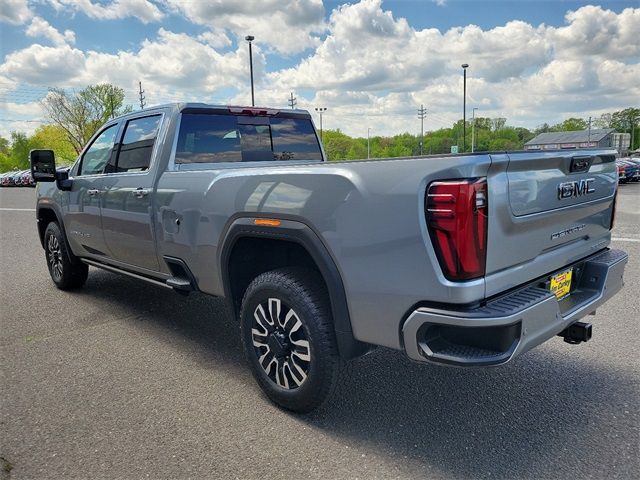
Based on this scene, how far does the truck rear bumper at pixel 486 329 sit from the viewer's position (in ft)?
7.26

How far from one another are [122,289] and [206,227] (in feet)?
10.7

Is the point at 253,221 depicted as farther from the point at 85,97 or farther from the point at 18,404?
the point at 85,97

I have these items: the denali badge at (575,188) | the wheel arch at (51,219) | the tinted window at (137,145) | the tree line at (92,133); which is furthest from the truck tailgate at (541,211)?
the tree line at (92,133)

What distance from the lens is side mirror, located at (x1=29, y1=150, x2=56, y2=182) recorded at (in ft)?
16.6

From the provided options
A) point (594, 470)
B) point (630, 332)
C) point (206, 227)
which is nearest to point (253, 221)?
point (206, 227)

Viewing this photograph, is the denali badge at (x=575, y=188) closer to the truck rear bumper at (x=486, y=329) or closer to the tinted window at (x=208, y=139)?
the truck rear bumper at (x=486, y=329)

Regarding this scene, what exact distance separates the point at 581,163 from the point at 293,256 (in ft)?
5.76

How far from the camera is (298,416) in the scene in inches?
119

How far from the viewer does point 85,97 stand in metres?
60.9

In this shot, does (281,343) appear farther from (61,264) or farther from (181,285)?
(61,264)

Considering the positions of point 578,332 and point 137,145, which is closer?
point 578,332

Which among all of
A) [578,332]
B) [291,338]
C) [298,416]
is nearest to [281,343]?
[291,338]

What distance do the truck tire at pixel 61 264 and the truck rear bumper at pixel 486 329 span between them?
4.74m

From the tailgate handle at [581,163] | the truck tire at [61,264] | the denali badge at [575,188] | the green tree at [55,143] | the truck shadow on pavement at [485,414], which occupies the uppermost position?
the green tree at [55,143]
